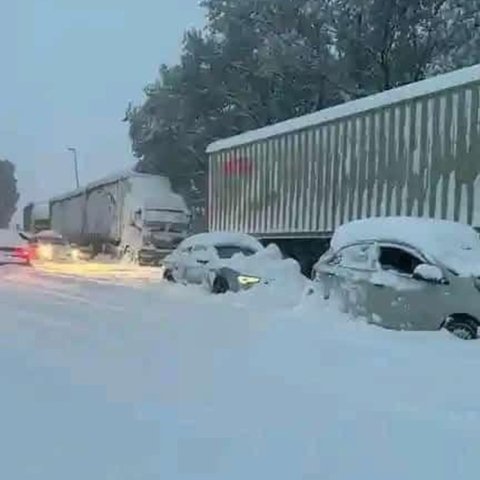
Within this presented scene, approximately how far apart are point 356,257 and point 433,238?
3.88 ft

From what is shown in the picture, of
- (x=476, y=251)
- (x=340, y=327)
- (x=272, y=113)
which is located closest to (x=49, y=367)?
(x=340, y=327)

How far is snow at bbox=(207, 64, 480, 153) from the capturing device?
1494 centimetres

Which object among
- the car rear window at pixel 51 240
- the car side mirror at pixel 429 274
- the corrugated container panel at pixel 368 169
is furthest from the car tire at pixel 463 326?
the car rear window at pixel 51 240

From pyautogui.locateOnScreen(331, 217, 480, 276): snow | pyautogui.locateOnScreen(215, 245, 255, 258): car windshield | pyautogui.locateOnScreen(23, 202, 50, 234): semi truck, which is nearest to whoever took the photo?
pyautogui.locateOnScreen(331, 217, 480, 276): snow

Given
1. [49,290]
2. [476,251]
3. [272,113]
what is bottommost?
[49,290]

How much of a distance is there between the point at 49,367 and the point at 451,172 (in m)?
9.48

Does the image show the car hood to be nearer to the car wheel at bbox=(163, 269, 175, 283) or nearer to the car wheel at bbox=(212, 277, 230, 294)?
the car wheel at bbox=(212, 277, 230, 294)

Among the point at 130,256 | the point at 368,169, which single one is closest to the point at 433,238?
the point at 368,169

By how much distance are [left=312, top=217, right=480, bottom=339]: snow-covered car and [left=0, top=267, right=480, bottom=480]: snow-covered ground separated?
0.37m

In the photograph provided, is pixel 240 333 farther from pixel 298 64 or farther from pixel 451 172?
pixel 298 64

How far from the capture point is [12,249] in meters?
24.9

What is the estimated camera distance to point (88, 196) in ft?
135

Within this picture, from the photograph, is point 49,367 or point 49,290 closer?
point 49,367

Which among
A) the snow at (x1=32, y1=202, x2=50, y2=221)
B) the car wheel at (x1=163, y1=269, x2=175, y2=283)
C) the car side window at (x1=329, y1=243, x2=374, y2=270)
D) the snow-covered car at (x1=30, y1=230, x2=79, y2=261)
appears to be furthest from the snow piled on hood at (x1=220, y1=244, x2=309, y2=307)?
the snow at (x1=32, y1=202, x2=50, y2=221)
